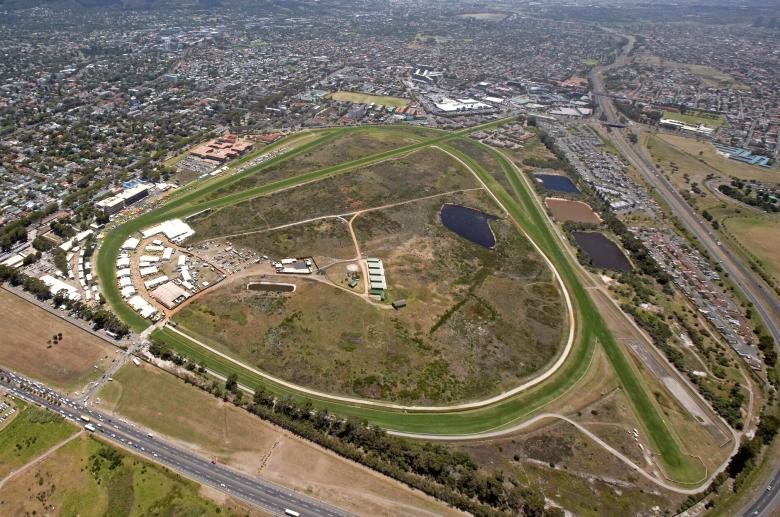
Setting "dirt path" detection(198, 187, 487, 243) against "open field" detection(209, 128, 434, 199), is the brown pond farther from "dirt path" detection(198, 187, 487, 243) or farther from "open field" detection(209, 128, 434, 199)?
"open field" detection(209, 128, 434, 199)

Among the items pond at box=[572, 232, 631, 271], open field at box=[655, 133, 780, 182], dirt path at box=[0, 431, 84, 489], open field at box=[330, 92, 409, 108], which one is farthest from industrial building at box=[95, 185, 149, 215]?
open field at box=[655, 133, 780, 182]

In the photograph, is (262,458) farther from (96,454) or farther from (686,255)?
(686,255)

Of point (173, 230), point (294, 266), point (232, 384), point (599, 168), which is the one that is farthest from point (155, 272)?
point (599, 168)

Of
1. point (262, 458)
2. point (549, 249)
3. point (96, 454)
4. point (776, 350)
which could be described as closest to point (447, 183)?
point (549, 249)

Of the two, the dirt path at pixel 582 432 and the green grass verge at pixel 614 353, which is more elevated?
the green grass verge at pixel 614 353

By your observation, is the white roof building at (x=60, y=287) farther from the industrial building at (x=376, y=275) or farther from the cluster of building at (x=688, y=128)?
the cluster of building at (x=688, y=128)

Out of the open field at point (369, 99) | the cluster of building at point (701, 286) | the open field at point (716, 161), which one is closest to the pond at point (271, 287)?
the cluster of building at point (701, 286)
